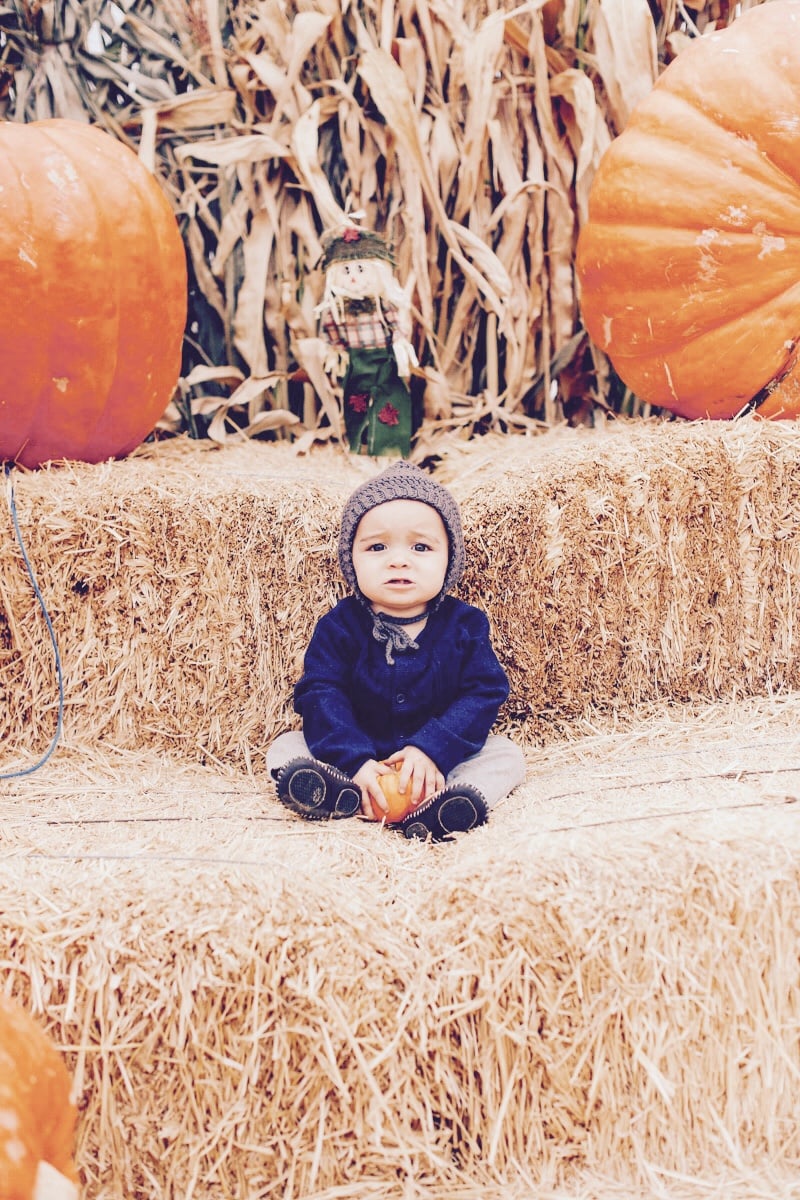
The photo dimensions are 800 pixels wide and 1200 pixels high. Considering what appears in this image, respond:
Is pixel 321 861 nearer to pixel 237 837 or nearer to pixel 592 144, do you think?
pixel 237 837

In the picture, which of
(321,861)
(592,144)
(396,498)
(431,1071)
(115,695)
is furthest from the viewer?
(592,144)

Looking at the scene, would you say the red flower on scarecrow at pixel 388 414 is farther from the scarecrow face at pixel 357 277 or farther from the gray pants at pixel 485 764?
the gray pants at pixel 485 764

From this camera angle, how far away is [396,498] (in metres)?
2.08

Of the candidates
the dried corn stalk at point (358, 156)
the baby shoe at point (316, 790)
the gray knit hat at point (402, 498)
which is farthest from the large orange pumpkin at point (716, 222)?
the baby shoe at point (316, 790)

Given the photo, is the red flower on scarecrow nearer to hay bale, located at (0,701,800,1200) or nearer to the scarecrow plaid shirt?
the scarecrow plaid shirt

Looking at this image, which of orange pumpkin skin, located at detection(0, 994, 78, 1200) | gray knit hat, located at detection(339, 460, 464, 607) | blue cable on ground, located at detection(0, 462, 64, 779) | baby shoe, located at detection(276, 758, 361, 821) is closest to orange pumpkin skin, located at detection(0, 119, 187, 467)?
blue cable on ground, located at detection(0, 462, 64, 779)

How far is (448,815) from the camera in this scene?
1.81 m

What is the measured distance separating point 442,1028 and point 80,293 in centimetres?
184

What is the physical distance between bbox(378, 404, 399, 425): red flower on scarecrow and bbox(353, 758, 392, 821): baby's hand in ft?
4.15

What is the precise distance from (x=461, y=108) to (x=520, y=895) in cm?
268

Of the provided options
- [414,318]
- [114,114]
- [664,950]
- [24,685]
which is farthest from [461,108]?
[664,950]

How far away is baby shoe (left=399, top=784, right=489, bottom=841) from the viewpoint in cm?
180

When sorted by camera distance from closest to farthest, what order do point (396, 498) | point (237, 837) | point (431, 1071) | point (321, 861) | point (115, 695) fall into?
point (431, 1071) < point (321, 861) < point (237, 837) < point (396, 498) < point (115, 695)

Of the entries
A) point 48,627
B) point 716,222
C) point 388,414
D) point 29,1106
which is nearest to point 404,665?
point 48,627
